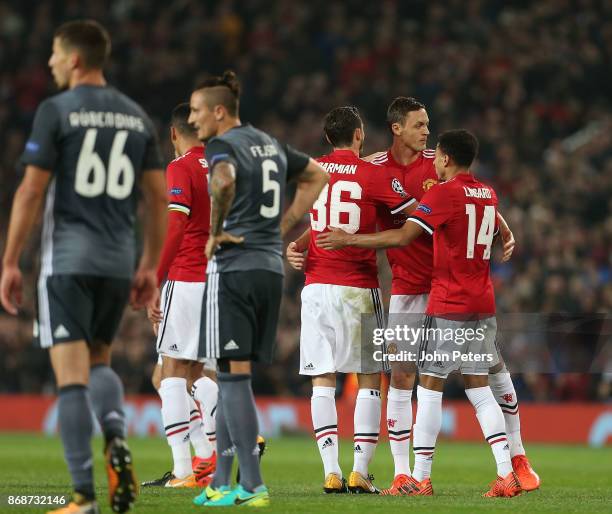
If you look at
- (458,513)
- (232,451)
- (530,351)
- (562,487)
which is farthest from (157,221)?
(530,351)

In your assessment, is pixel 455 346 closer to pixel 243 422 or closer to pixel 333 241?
pixel 333 241

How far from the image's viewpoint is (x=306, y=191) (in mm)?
7453

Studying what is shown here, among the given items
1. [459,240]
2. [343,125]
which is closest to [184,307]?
[343,125]

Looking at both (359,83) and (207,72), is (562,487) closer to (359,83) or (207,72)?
(359,83)

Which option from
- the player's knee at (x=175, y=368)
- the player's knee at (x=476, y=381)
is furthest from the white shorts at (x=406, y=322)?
the player's knee at (x=175, y=368)

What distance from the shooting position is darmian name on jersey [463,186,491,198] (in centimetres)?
868

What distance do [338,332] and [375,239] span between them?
2.75 ft

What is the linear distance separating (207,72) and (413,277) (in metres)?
15.4

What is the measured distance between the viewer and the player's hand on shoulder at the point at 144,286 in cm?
675

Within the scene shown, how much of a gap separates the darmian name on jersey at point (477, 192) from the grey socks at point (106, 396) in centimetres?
309

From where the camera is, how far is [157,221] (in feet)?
21.9

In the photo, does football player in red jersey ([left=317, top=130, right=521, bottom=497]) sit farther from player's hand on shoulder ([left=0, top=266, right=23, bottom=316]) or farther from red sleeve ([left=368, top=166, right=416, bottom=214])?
player's hand on shoulder ([left=0, top=266, right=23, bottom=316])

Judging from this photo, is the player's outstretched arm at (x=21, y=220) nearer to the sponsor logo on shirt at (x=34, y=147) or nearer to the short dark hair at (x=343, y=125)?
the sponsor logo on shirt at (x=34, y=147)

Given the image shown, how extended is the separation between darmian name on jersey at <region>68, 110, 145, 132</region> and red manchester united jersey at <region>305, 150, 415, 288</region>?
8.84 feet
